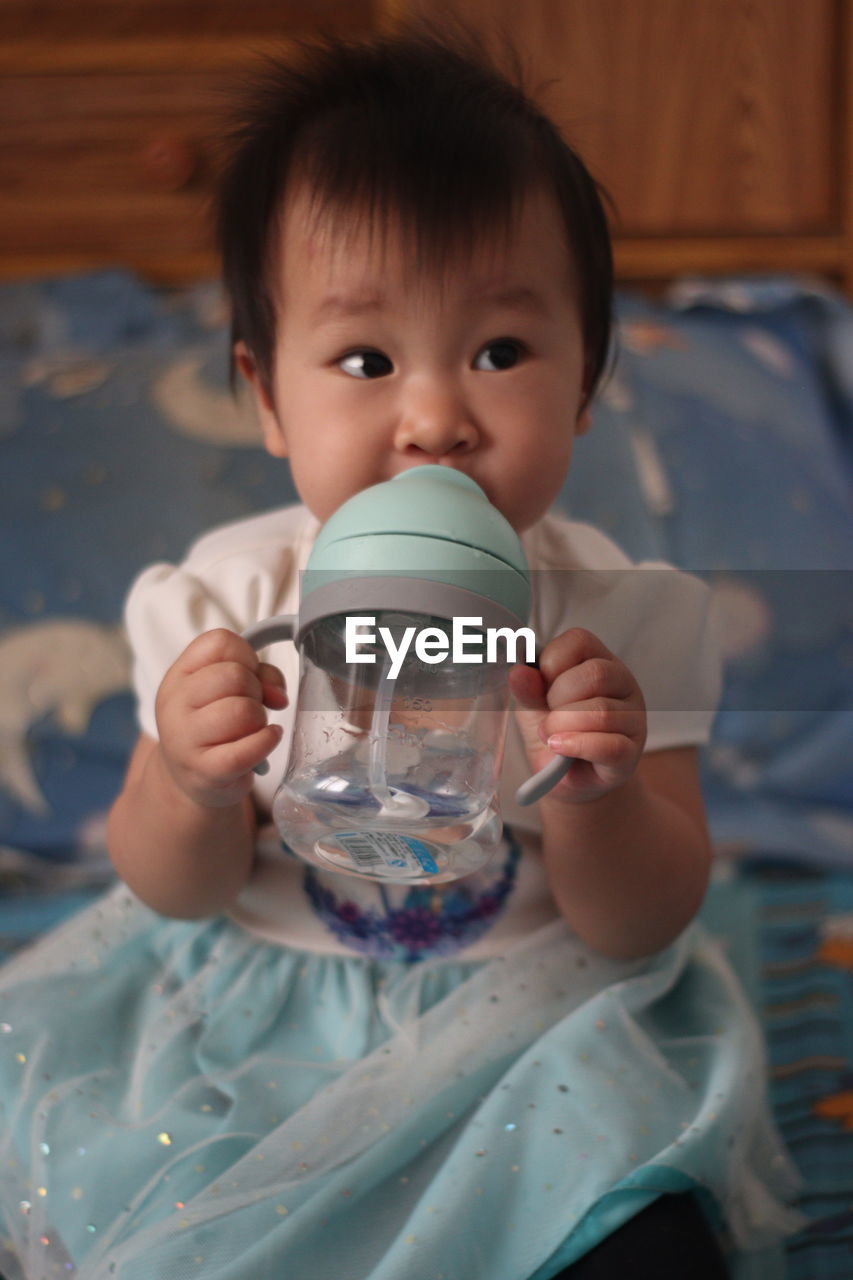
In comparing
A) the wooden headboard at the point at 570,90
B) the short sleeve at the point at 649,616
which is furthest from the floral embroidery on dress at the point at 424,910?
the wooden headboard at the point at 570,90

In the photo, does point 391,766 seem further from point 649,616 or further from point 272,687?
point 649,616

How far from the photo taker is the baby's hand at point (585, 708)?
0.45 metres

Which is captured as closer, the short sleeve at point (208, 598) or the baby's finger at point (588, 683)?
the baby's finger at point (588, 683)

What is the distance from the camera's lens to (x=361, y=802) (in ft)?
1.58

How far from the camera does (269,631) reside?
19.2 inches

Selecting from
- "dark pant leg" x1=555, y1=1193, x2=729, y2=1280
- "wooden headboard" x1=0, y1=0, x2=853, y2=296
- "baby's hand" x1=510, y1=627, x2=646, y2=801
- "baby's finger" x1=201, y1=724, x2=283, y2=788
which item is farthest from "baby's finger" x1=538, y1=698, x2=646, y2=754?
"wooden headboard" x1=0, y1=0, x2=853, y2=296

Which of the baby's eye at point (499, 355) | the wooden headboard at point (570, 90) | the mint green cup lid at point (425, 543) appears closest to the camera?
the mint green cup lid at point (425, 543)

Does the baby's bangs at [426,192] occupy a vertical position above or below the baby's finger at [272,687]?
above

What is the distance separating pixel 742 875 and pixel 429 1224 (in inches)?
18.3

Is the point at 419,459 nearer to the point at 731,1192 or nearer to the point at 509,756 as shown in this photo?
the point at 509,756

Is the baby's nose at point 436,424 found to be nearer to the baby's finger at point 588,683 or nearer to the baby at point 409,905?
the baby at point 409,905

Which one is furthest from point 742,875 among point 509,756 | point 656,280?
point 656,280

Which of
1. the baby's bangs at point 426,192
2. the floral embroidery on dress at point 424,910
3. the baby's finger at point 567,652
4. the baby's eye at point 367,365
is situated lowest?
the floral embroidery on dress at point 424,910

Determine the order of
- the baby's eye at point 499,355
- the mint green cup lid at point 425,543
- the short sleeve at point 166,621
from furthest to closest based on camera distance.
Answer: the short sleeve at point 166,621 < the baby's eye at point 499,355 < the mint green cup lid at point 425,543
